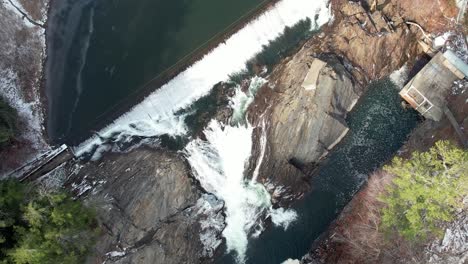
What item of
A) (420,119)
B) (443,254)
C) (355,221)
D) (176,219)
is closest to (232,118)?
(176,219)

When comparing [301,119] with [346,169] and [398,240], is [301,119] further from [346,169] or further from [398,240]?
[398,240]

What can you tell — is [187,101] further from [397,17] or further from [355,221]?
[397,17]

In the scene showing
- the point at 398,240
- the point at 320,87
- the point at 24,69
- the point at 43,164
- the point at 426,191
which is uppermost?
the point at 24,69

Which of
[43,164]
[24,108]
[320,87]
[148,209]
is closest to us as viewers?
[148,209]

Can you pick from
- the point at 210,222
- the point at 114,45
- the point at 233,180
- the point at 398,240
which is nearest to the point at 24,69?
the point at 114,45

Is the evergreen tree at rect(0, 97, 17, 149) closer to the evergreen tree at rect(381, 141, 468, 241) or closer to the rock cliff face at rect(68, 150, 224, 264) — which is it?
the rock cliff face at rect(68, 150, 224, 264)

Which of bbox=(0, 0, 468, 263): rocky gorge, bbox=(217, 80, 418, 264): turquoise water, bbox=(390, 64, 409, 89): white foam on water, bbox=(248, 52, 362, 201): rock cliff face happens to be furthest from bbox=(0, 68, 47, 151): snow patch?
bbox=(390, 64, 409, 89): white foam on water

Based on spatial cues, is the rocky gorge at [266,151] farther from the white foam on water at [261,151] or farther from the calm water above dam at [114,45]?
the calm water above dam at [114,45]

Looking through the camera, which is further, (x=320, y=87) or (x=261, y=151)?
(x=261, y=151)

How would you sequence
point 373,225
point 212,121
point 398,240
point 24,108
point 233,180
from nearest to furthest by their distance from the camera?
point 398,240
point 373,225
point 24,108
point 233,180
point 212,121
